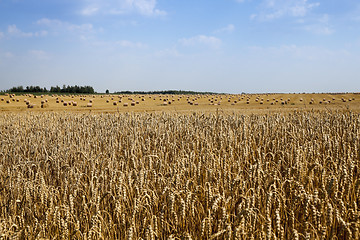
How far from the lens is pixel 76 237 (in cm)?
287

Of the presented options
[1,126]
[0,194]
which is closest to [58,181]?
[0,194]

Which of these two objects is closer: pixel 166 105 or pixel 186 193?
pixel 186 193

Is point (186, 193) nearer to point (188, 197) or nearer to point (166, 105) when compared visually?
point (188, 197)

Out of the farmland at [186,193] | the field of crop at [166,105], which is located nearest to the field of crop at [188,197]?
the farmland at [186,193]

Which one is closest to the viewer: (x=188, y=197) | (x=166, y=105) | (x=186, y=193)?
(x=188, y=197)

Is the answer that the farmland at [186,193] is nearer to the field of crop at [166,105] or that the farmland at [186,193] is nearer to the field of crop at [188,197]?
the field of crop at [188,197]

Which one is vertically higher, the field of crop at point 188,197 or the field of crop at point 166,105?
the field of crop at point 166,105

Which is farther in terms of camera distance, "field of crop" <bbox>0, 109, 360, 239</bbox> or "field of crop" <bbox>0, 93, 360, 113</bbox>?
"field of crop" <bbox>0, 93, 360, 113</bbox>

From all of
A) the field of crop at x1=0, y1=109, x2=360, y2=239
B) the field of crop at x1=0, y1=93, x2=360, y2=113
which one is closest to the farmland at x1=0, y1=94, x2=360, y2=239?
the field of crop at x1=0, y1=109, x2=360, y2=239

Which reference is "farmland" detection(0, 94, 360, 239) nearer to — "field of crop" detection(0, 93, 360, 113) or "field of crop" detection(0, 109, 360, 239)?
"field of crop" detection(0, 109, 360, 239)

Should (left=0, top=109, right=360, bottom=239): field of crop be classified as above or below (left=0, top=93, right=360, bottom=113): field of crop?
below

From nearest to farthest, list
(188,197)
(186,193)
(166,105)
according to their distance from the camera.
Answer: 1. (188,197)
2. (186,193)
3. (166,105)

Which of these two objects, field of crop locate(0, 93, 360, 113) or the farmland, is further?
field of crop locate(0, 93, 360, 113)

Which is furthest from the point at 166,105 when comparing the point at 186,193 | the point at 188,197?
the point at 188,197
